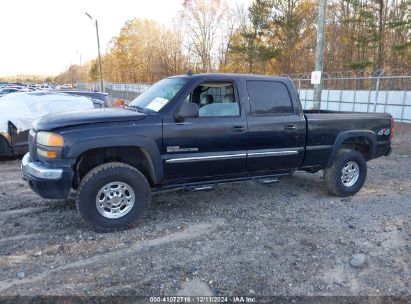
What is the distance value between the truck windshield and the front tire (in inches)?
35.4

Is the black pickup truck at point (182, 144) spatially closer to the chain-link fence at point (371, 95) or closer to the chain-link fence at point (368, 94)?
the chain-link fence at point (368, 94)

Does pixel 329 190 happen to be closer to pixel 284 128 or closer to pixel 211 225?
pixel 284 128

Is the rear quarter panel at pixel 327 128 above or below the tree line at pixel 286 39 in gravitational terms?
below

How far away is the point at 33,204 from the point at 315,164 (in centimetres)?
426

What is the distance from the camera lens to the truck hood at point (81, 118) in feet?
13.3

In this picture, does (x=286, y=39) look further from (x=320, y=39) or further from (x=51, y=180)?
(x=51, y=180)

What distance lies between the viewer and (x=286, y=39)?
32156 mm

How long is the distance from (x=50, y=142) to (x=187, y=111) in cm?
159

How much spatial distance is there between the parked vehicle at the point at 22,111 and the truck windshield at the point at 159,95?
13.4ft

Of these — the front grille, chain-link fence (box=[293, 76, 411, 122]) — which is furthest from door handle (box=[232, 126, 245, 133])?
chain-link fence (box=[293, 76, 411, 122])

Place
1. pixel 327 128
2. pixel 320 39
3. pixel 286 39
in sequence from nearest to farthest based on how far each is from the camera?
pixel 327 128
pixel 320 39
pixel 286 39

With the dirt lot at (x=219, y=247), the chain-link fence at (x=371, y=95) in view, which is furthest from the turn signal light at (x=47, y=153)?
the chain-link fence at (x=371, y=95)

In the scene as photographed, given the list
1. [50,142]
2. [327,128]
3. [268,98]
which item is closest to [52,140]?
[50,142]

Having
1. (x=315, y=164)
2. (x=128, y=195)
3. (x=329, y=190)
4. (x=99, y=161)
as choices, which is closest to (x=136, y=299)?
(x=128, y=195)
